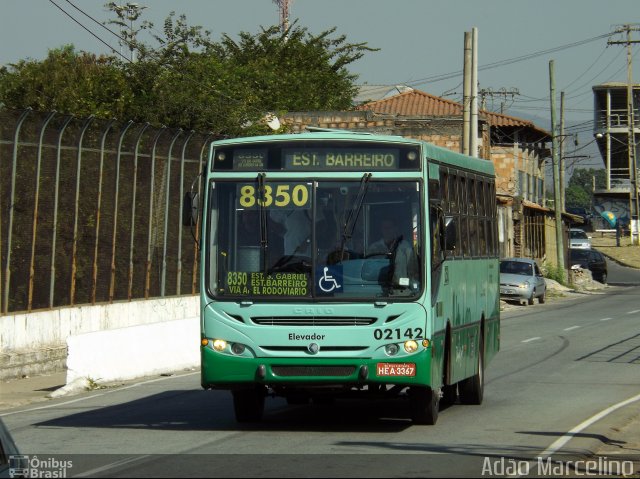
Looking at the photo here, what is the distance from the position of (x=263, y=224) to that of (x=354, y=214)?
0.92 metres

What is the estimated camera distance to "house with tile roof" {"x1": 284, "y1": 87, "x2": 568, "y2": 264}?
54250 millimetres

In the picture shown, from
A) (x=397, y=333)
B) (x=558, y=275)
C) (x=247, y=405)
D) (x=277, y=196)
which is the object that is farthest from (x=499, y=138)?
(x=397, y=333)

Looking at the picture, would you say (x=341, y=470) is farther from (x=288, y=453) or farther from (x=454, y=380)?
(x=454, y=380)

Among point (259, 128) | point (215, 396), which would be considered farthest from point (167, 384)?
point (259, 128)

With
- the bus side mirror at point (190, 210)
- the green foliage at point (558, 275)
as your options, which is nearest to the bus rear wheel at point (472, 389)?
the bus side mirror at point (190, 210)

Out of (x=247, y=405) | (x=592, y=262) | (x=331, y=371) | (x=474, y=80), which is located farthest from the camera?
(x=592, y=262)

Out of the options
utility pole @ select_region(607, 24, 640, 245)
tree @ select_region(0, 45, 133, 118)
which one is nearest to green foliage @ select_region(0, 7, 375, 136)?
tree @ select_region(0, 45, 133, 118)

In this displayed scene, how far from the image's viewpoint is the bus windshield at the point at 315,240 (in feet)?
42.6

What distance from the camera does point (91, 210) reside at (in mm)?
23375

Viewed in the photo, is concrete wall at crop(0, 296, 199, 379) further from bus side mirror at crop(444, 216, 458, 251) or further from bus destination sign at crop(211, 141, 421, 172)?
bus side mirror at crop(444, 216, 458, 251)

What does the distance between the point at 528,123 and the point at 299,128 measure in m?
26.2

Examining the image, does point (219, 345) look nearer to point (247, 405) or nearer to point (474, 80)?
point (247, 405)

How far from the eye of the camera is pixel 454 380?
14539mm

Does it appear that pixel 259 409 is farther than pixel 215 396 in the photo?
No
